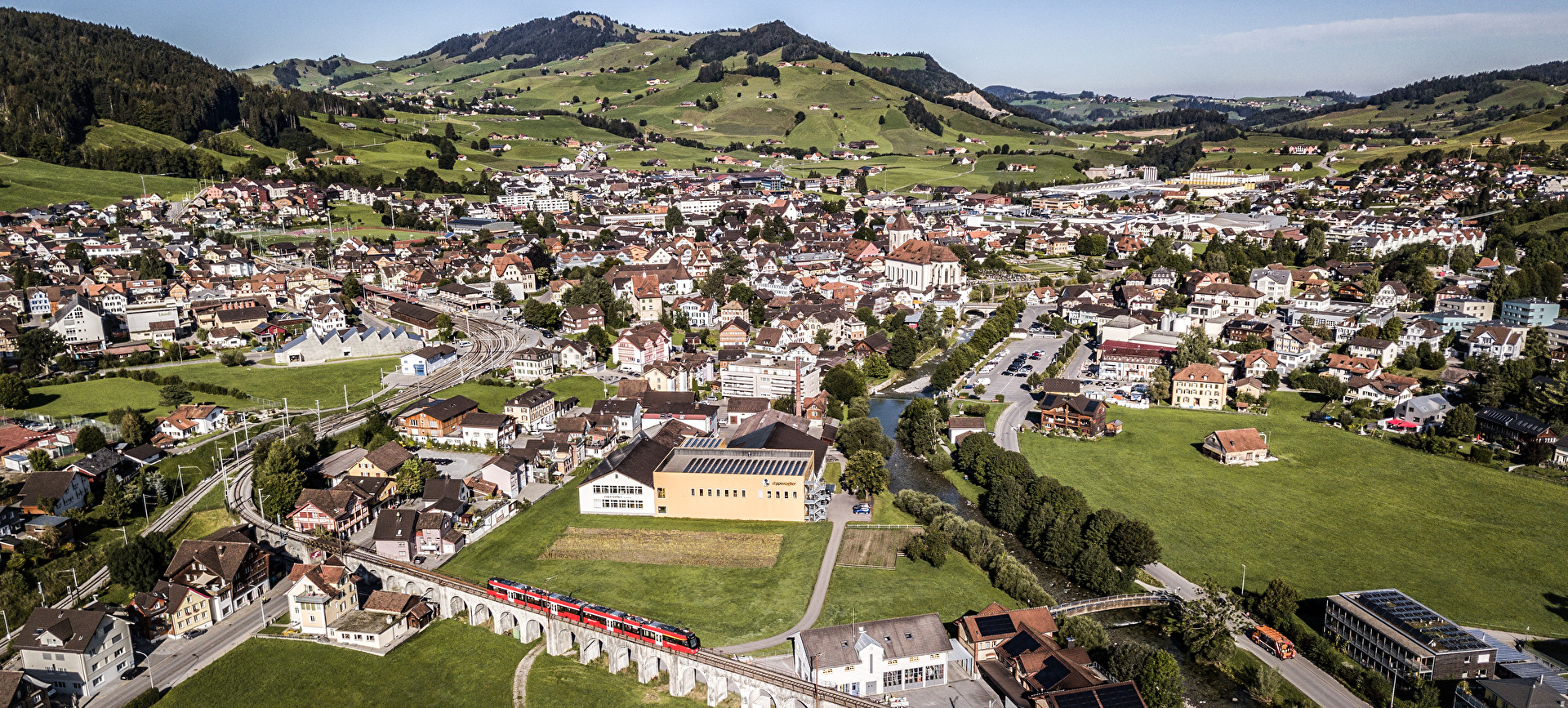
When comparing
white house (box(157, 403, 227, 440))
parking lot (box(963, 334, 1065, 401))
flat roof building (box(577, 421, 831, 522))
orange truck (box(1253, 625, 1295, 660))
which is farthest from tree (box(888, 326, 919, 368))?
white house (box(157, 403, 227, 440))

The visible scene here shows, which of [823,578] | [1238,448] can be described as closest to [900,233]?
[1238,448]

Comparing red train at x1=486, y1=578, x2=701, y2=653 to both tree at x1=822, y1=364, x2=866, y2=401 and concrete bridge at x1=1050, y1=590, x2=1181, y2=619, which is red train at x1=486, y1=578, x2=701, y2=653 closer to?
concrete bridge at x1=1050, y1=590, x2=1181, y2=619

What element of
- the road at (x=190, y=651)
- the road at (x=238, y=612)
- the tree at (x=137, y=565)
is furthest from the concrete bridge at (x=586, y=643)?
the tree at (x=137, y=565)

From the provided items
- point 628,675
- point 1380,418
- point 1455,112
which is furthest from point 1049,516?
point 1455,112

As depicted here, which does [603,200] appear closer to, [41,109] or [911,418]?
[41,109]

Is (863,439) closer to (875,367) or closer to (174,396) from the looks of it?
(875,367)

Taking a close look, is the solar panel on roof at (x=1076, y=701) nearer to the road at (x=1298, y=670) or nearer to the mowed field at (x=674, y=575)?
the road at (x=1298, y=670)
